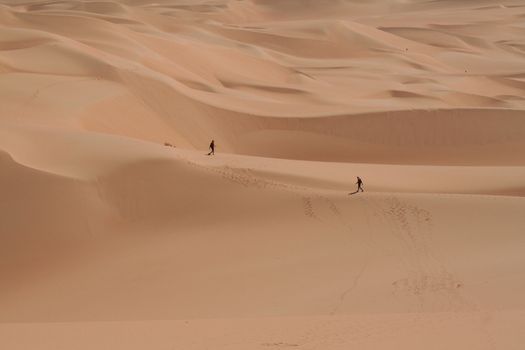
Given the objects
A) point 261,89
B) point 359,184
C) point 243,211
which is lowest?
point 243,211

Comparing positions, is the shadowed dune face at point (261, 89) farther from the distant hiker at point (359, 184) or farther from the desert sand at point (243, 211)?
the distant hiker at point (359, 184)

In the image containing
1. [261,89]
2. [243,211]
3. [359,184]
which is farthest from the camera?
[261,89]

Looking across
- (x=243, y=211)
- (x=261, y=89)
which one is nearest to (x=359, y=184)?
(x=243, y=211)

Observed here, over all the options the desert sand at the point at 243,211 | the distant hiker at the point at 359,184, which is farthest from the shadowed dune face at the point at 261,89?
the distant hiker at the point at 359,184

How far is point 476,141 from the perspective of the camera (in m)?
18.4

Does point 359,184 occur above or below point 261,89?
below

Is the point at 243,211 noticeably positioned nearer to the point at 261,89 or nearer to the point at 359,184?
the point at 359,184

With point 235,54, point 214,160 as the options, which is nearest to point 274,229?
point 214,160

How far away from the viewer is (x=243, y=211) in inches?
424

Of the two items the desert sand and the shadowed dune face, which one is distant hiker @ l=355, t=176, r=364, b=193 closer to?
the desert sand

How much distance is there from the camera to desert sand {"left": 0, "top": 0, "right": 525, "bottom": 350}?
6.65 metres

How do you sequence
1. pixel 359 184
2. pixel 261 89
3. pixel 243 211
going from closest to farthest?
pixel 243 211 < pixel 359 184 < pixel 261 89

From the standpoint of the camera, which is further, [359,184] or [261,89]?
[261,89]

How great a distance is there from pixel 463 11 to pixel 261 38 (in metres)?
24.7
